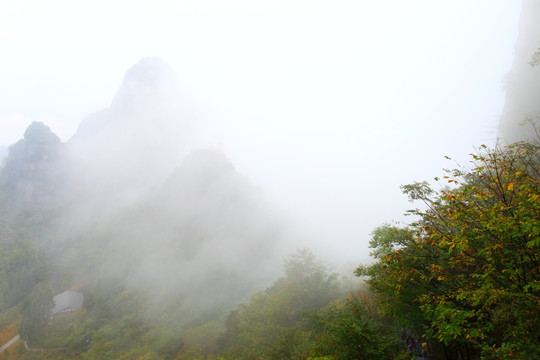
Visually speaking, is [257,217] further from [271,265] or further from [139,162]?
[139,162]

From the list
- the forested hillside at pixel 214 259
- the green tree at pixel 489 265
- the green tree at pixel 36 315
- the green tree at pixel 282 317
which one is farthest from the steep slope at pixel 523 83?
the green tree at pixel 36 315

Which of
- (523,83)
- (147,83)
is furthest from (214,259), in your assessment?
(147,83)

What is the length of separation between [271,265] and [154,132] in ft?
263

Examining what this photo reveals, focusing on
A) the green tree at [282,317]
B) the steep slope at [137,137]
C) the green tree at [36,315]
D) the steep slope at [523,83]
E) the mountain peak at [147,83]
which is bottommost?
the green tree at [282,317]

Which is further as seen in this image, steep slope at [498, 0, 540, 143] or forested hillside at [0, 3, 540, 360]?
steep slope at [498, 0, 540, 143]

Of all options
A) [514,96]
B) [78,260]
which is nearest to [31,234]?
[78,260]

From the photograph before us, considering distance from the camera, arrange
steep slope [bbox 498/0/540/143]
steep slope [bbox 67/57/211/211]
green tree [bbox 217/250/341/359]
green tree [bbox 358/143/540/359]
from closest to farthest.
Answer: green tree [bbox 358/143/540/359]
green tree [bbox 217/250/341/359]
steep slope [bbox 498/0/540/143]
steep slope [bbox 67/57/211/211]

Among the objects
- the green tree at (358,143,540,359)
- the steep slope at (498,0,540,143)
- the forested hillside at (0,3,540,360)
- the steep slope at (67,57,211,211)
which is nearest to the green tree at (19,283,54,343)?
the forested hillside at (0,3,540,360)

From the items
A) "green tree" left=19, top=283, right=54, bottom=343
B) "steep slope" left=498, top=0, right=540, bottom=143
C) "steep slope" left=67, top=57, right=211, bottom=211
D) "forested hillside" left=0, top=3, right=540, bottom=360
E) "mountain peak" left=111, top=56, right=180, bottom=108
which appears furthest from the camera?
"mountain peak" left=111, top=56, right=180, bottom=108

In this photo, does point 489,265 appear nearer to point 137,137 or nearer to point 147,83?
point 137,137

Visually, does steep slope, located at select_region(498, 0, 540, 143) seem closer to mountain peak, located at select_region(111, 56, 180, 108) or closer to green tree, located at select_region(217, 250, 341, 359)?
green tree, located at select_region(217, 250, 341, 359)

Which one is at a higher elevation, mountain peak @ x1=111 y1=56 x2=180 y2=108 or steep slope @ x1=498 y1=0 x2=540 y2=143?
mountain peak @ x1=111 y1=56 x2=180 y2=108

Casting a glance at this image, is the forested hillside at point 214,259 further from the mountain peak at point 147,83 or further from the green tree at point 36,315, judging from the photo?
the mountain peak at point 147,83

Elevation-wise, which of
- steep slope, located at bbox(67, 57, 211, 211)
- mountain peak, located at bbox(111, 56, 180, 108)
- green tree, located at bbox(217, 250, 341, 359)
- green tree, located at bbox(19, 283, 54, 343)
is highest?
mountain peak, located at bbox(111, 56, 180, 108)
